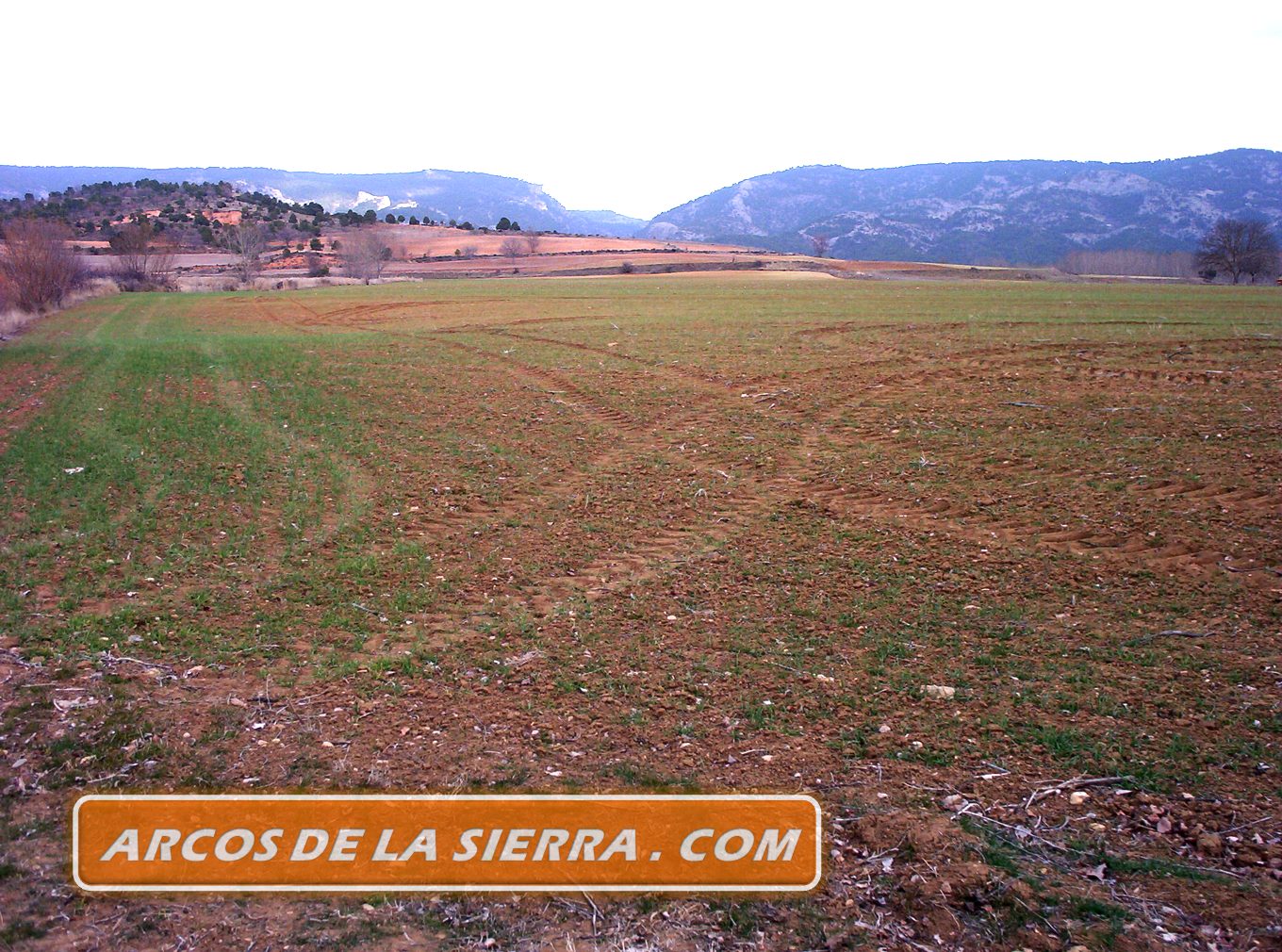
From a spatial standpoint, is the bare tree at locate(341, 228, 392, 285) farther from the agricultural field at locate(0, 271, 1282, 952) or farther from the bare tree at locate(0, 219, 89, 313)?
the agricultural field at locate(0, 271, 1282, 952)

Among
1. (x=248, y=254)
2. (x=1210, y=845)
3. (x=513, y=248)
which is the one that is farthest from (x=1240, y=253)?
(x=1210, y=845)

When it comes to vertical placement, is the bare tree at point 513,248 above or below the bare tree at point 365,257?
above

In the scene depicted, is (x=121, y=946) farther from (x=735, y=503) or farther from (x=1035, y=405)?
(x=1035, y=405)

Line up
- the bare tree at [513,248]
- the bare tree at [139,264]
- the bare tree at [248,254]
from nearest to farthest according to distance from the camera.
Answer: the bare tree at [139,264] < the bare tree at [248,254] < the bare tree at [513,248]

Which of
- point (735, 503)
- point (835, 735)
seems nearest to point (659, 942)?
point (835, 735)

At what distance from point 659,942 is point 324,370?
1943cm

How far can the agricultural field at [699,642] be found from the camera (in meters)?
3.83

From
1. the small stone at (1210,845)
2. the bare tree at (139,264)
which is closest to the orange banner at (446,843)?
the small stone at (1210,845)

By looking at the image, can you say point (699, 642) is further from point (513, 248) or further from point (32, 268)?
point (513, 248)

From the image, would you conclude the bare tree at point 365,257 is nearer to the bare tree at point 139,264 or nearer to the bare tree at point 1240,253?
the bare tree at point 139,264

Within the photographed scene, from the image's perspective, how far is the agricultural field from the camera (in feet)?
12.6

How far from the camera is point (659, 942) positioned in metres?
3.62

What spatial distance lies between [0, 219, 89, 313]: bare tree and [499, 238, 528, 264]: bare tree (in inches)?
2164

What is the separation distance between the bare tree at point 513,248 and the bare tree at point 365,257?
1609cm
